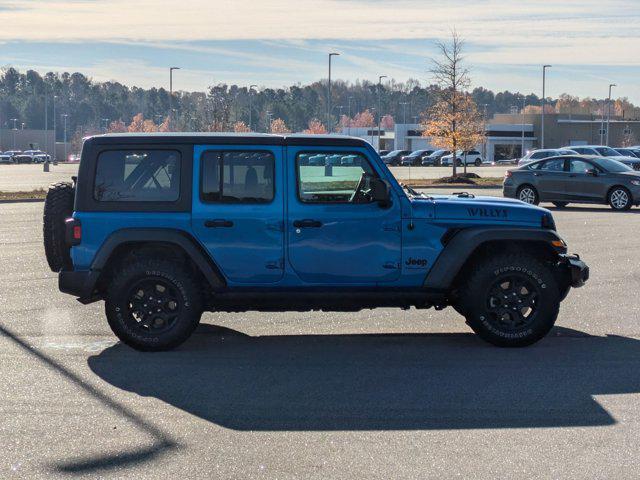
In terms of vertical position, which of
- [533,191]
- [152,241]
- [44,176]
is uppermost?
[152,241]

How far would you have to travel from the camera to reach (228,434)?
20.7 ft

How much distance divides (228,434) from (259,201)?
3.04 meters

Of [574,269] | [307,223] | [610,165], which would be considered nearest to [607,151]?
[610,165]

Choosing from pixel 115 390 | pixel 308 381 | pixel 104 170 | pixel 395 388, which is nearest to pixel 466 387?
pixel 395 388

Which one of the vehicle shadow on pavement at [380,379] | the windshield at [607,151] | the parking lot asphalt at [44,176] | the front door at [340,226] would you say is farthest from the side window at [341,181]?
the windshield at [607,151]

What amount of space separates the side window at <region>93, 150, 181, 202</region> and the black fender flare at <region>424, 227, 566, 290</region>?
96.4 inches

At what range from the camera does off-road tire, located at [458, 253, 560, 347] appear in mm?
8938

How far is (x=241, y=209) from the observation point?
29.1ft

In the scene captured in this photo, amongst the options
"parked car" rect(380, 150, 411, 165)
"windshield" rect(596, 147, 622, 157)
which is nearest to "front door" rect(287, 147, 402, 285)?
"windshield" rect(596, 147, 622, 157)

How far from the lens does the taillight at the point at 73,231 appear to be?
8.82 meters

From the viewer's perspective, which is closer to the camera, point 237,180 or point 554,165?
point 237,180

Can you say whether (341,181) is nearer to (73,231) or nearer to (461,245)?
(461,245)

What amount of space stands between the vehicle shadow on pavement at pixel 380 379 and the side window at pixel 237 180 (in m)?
1.39

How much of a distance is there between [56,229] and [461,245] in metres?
3.66
